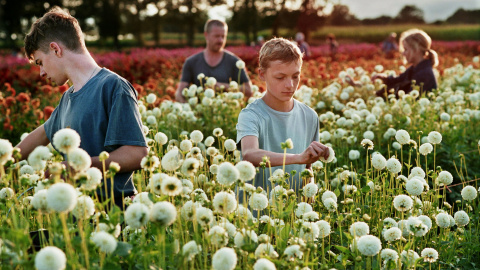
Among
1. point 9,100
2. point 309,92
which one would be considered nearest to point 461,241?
point 309,92

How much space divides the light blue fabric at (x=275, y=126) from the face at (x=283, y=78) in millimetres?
181

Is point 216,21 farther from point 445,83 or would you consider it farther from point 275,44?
point 445,83

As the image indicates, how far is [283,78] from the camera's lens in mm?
3377

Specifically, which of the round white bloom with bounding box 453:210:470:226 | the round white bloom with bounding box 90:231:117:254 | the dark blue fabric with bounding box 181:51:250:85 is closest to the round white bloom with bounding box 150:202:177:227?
the round white bloom with bounding box 90:231:117:254

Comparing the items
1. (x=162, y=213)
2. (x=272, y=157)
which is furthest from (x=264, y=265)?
(x=272, y=157)

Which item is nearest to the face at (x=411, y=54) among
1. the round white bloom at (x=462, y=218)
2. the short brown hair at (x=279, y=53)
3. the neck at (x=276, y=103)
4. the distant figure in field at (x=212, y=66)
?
the distant figure in field at (x=212, y=66)

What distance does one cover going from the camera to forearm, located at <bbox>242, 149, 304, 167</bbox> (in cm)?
282

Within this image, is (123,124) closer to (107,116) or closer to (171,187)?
(107,116)

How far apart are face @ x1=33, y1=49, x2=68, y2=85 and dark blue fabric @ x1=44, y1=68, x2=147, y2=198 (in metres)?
0.15

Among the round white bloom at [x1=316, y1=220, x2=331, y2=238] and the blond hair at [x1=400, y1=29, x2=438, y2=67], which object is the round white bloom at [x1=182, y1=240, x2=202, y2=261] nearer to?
the round white bloom at [x1=316, y1=220, x2=331, y2=238]

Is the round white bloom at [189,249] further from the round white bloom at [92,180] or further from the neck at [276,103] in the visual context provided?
the neck at [276,103]

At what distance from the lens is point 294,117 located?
12.2ft

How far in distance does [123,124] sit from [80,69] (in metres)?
0.48

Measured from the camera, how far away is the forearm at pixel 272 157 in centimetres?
282
